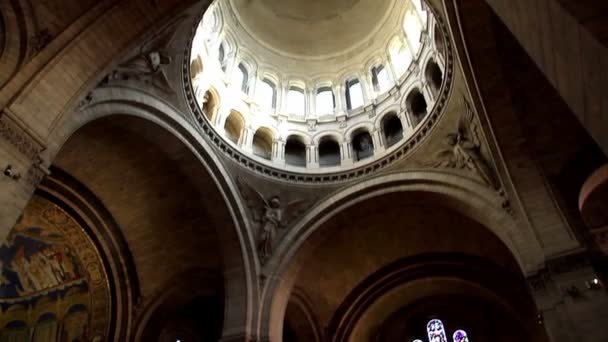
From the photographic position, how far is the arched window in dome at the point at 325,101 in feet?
53.7

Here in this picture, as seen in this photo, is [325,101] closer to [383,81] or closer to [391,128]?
[383,81]

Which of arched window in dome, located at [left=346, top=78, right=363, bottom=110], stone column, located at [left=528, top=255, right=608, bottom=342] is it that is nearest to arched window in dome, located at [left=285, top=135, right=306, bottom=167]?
arched window in dome, located at [left=346, top=78, right=363, bottom=110]

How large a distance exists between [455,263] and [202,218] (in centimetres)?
809

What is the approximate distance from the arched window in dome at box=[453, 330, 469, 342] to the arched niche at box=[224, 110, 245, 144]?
9.90 meters

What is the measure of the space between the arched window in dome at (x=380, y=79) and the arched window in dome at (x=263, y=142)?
387 cm

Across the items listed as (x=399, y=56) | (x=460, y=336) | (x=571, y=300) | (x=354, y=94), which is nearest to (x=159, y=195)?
(x=354, y=94)

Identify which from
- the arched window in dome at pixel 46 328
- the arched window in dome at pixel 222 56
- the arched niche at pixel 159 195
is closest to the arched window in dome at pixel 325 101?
the arched window in dome at pixel 222 56

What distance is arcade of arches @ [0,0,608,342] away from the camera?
8.64 m

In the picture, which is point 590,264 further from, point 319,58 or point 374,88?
point 319,58

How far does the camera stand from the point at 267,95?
1616cm

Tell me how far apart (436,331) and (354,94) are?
871 cm

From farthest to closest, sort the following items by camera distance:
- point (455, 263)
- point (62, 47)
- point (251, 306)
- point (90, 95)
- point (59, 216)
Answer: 1. point (455, 263)
2. point (59, 216)
3. point (251, 306)
4. point (90, 95)
5. point (62, 47)

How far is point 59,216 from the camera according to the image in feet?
43.0

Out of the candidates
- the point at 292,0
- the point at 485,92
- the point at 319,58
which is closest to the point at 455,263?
the point at 485,92
